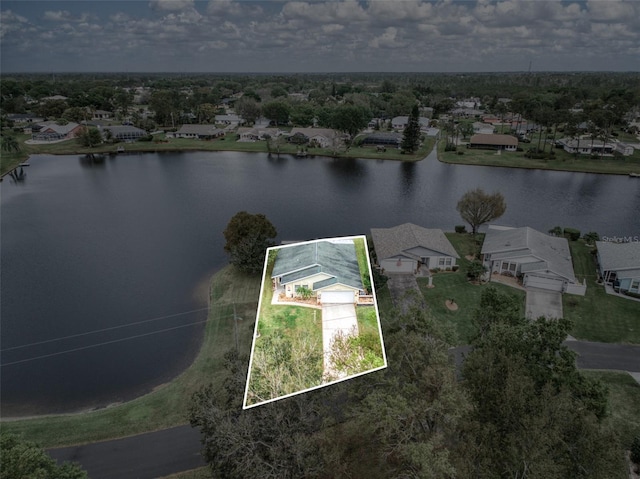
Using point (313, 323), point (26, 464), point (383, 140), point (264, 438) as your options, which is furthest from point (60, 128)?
point (313, 323)

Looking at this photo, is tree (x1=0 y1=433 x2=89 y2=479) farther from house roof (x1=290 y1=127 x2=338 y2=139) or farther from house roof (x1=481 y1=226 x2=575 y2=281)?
house roof (x1=290 y1=127 x2=338 y2=139)

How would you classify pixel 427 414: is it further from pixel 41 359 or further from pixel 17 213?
pixel 17 213

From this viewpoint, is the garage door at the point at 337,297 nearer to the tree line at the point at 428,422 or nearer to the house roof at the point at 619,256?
the tree line at the point at 428,422

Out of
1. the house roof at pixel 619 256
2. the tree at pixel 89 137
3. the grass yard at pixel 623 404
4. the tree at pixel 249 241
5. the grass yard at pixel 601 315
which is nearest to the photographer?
the grass yard at pixel 623 404

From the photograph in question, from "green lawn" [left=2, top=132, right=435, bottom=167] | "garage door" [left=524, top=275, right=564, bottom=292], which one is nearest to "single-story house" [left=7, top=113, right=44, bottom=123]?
"green lawn" [left=2, top=132, right=435, bottom=167]

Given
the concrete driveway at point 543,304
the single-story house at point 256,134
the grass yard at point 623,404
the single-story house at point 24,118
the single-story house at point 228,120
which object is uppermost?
the single-story house at point 24,118

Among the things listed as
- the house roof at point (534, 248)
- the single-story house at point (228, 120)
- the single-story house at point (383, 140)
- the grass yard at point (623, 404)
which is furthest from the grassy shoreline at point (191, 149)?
the grass yard at point (623, 404)

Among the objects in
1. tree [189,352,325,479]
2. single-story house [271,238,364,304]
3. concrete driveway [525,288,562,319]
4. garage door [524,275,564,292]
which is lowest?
concrete driveway [525,288,562,319]
